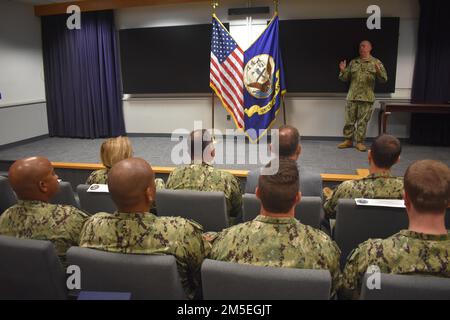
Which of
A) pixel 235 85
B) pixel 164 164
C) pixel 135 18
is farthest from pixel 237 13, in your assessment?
pixel 164 164

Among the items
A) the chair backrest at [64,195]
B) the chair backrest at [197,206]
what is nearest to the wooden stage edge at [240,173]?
the chair backrest at [64,195]

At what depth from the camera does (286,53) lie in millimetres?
5871

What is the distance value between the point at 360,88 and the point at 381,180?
11.8 ft

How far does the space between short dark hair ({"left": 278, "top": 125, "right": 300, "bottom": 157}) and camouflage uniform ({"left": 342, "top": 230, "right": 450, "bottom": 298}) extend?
45.9 inches

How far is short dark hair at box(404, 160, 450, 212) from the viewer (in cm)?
122

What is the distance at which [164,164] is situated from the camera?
480 centimetres

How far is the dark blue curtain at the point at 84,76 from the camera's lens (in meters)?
6.62

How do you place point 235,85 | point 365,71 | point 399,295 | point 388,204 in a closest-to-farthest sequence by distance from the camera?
point 399,295 < point 388,204 < point 365,71 < point 235,85

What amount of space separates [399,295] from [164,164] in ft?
12.9

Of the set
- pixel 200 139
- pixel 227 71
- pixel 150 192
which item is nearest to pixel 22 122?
pixel 227 71

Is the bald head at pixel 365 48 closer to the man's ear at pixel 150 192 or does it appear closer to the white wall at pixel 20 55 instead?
the man's ear at pixel 150 192
